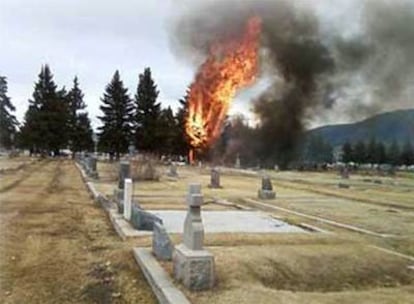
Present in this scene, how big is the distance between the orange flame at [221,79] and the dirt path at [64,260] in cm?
3035

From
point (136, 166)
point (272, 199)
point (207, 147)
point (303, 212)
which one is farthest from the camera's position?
point (207, 147)

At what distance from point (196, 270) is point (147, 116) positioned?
67158 mm

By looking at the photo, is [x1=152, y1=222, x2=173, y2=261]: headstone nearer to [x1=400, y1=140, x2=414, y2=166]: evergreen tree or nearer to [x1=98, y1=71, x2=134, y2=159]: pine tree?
[x1=98, y1=71, x2=134, y2=159]: pine tree

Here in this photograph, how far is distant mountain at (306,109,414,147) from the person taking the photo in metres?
28.9

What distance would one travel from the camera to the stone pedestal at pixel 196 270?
7418mm

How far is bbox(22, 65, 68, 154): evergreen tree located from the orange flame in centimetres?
2302

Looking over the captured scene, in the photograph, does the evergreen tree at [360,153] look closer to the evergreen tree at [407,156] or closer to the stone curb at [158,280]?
the evergreen tree at [407,156]

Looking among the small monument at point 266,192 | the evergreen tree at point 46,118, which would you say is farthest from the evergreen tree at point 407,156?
the small monument at point 266,192

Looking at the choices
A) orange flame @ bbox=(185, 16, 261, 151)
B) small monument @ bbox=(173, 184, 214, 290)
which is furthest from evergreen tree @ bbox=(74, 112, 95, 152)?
small monument @ bbox=(173, 184, 214, 290)

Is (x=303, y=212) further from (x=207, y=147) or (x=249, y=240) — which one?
(x=207, y=147)

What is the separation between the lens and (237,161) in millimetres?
60062

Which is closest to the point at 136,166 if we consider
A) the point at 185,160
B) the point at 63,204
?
the point at 63,204

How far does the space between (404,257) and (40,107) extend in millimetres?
65453

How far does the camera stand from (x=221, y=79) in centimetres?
4616
